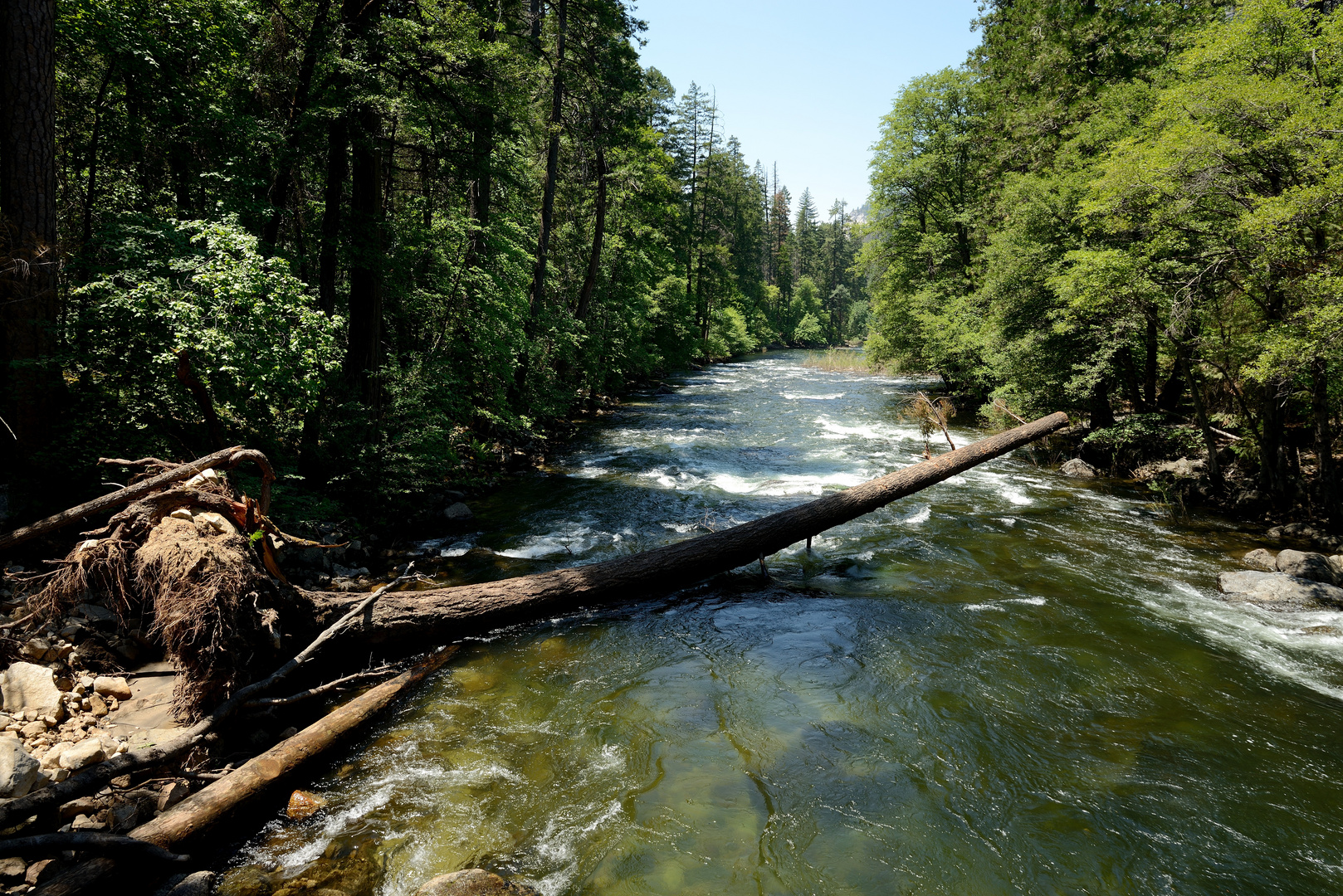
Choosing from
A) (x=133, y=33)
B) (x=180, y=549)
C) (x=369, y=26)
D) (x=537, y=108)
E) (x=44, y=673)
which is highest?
(x=537, y=108)

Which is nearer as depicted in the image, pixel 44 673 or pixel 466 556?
pixel 44 673

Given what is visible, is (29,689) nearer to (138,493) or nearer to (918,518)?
(138,493)

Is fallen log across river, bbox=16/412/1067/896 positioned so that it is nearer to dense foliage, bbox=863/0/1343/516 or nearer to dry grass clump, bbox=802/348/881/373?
dense foliage, bbox=863/0/1343/516

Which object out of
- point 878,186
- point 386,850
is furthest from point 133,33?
point 878,186

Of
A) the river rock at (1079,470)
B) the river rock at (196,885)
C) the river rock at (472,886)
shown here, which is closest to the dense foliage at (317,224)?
the river rock at (196,885)

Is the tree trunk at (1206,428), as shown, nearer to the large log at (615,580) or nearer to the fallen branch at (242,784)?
the large log at (615,580)

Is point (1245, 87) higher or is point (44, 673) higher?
point (1245, 87)

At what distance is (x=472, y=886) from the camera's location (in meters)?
3.45

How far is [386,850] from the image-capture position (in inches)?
150

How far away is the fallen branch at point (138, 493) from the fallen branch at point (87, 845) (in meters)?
2.81

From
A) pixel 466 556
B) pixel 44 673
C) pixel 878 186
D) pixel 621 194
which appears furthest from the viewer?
pixel 878 186

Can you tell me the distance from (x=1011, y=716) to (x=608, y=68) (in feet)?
59.4

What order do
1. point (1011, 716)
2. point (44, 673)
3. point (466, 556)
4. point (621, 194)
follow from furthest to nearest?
point (621, 194) < point (466, 556) < point (1011, 716) < point (44, 673)

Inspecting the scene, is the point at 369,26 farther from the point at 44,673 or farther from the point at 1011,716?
the point at 1011,716
